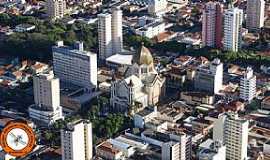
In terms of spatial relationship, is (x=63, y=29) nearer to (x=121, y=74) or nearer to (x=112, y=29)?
(x=112, y=29)

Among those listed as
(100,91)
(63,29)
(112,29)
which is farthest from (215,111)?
(63,29)

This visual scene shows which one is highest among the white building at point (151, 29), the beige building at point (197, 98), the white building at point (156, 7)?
the white building at point (156, 7)

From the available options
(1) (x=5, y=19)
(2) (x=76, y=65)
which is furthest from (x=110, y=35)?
(1) (x=5, y=19)

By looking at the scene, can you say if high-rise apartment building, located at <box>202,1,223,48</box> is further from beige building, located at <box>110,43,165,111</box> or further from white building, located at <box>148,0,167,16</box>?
beige building, located at <box>110,43,165,111</box>

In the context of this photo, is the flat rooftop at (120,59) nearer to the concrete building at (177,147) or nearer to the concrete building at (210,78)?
the concrete building at (210,78)

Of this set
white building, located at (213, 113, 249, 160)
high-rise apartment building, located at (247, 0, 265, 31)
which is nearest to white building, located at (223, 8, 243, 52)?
high-rise apartment building, located at (247, 0, 265, 31)

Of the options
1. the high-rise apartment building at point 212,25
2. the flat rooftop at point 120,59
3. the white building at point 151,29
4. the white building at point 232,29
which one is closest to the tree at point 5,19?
the white building at point 151,29
